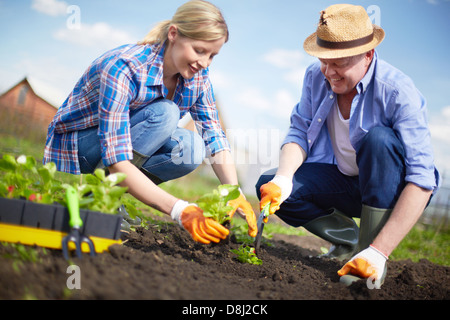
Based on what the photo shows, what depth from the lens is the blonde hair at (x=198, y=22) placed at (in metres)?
2.04

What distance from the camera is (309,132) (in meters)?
2.59

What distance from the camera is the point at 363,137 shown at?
2244 millimetres

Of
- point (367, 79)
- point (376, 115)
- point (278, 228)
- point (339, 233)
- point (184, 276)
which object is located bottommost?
point (278, 228)

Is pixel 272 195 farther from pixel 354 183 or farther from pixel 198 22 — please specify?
pixel 198 22

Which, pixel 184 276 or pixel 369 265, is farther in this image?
pixel 369 265

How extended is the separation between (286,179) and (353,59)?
799 millimetres

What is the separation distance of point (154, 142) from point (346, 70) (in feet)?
3.96

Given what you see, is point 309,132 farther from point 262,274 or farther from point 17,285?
point 17,285

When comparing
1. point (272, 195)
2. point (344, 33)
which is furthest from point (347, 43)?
point (272, 195)

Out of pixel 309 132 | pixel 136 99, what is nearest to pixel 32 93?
pixel 136 99

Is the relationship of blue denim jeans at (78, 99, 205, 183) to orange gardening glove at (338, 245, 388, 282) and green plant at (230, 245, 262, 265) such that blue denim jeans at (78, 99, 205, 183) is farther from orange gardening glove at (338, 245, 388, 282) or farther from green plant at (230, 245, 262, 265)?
orange gardening glove at (338, 245, 388, 282)

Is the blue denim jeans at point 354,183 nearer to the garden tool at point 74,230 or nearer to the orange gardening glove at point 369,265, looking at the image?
the orange gardening glove at point 369,265

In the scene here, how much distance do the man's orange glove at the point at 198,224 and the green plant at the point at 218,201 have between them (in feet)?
0.12

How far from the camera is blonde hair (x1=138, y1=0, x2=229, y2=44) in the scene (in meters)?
2.04
